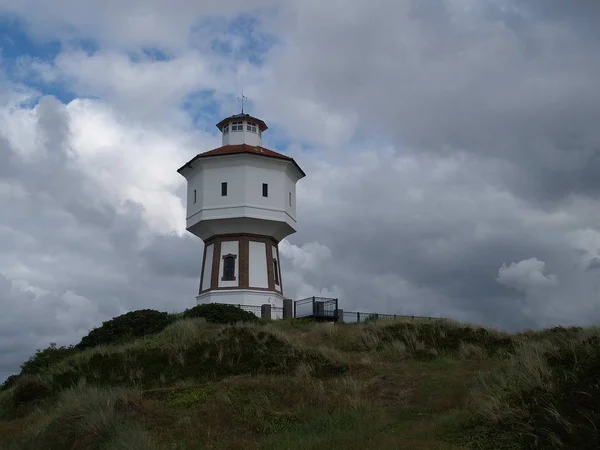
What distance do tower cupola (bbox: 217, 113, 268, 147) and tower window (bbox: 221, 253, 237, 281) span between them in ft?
26.0

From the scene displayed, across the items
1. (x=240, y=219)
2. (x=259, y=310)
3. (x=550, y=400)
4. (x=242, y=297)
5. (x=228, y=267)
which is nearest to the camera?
(x=550, y=400)

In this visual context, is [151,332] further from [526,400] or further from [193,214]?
[526,400]

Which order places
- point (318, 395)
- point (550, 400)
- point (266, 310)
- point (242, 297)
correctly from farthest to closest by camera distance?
point (242, 297) → point (266, 310) → point (318, 395) → point (550, 400)

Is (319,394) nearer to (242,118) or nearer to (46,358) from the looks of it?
(46,358)

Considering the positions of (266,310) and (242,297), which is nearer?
(266,310)

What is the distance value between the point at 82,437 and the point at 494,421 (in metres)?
7.77

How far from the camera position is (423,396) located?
615 inches

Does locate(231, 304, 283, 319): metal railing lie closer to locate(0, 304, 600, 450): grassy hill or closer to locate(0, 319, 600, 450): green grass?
locate(0, 304, 600, 450): grassy hill

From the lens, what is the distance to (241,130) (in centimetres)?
4369

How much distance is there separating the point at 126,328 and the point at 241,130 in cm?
1756

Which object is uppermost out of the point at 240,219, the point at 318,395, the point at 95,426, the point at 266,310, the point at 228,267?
the point at 240,219

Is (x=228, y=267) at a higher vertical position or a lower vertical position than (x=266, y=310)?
higher

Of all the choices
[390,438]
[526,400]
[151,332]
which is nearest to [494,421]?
[526,400]

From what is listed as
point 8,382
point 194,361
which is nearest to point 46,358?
point 8,382
